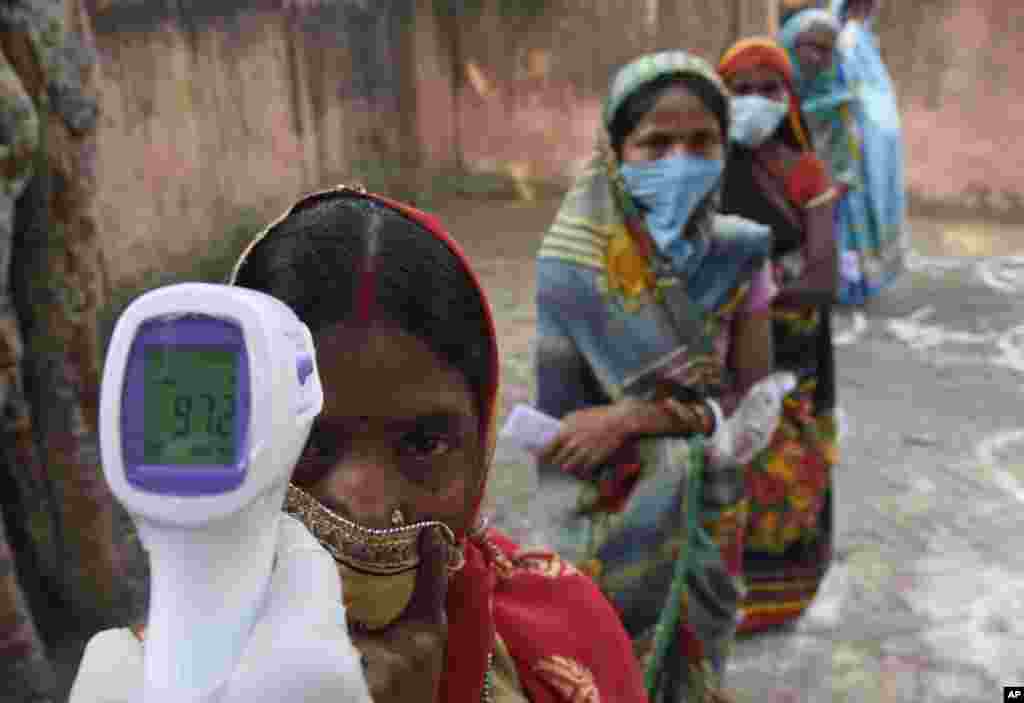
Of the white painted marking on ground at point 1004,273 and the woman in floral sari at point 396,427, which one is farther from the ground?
A: the woman in floral sari at point 396,427

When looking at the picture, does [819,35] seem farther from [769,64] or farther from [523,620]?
[523,620]

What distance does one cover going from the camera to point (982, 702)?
2730 millimetres

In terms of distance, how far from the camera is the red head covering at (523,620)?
90cm

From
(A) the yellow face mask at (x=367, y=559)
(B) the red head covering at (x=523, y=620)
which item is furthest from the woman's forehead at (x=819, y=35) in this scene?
(A) the yellow face mask at (x=367, y=559)

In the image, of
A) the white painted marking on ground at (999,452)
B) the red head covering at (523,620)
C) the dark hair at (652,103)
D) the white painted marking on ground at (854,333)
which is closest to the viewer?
the red head covering at (523,620)

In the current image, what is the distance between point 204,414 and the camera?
494 millimetres

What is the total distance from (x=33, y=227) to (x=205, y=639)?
2.42 meters

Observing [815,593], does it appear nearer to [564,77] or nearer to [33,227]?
[33,227]

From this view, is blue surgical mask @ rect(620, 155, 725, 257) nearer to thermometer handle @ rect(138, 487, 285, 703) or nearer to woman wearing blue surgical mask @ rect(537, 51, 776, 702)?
woman wearing blue surgical mask @ rect(537, 51, 776, 702)

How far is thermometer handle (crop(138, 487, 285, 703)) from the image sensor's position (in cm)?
49

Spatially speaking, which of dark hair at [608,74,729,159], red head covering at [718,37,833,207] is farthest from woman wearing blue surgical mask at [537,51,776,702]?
red head covering at [718,37,833,207]

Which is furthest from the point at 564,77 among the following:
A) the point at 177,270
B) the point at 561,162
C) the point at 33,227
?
the point at 33,227

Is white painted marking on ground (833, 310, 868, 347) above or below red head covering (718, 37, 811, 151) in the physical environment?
below

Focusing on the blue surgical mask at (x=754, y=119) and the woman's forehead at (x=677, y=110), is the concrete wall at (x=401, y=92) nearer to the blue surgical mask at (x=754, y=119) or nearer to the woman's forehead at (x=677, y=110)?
the blue surgical mask at (x=754, y=119)
